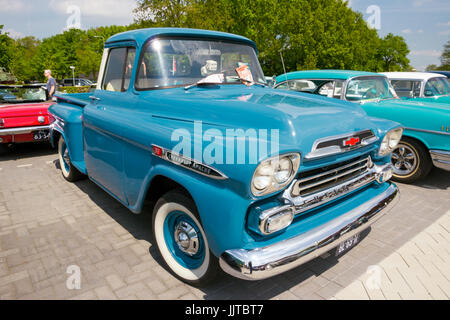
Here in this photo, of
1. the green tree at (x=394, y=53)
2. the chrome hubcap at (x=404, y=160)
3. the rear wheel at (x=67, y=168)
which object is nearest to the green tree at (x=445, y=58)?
the green tree at (x=394, y=53)

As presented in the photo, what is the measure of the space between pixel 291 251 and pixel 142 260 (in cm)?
161

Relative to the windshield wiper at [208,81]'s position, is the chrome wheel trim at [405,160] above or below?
below

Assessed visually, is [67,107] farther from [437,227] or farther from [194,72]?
[437,227]

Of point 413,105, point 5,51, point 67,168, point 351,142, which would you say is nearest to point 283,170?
point 351,142

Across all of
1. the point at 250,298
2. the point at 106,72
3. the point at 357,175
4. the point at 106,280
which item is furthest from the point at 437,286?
the point at 106,72

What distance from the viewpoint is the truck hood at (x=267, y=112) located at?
7.14 feet

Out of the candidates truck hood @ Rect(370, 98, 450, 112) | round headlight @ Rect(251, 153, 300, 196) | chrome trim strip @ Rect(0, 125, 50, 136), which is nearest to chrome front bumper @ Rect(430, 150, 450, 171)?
truck hood @ Rect(370, 98, 450, 112)

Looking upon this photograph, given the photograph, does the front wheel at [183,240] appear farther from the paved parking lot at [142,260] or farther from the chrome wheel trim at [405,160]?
the chrome wheel trim at [405,160]

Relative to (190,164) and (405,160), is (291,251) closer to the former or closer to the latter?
(190,164)

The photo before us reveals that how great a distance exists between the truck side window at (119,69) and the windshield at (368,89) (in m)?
3.88

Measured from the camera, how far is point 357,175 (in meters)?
2.68

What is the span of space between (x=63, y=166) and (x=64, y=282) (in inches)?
122

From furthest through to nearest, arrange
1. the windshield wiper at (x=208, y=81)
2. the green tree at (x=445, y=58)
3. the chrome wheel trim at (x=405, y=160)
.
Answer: the green tree at (x=445, y=58) → the chrome wheel trim at (x=405, y=160) → the windshield wiper at (x=208, y=81)
